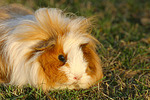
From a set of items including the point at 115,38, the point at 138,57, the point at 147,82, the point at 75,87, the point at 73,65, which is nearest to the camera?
the point at 73,65

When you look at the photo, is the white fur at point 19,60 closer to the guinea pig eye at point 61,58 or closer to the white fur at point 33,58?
the white fur at point 33,58

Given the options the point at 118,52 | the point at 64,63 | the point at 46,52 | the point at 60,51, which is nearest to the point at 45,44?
the point at 46,52

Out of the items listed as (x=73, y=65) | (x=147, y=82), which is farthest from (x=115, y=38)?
(x=73, y=65)

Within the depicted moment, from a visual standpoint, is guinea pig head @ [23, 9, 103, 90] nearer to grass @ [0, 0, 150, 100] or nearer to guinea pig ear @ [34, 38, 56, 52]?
guinea pig ear @ [34, 38, 56, 52]

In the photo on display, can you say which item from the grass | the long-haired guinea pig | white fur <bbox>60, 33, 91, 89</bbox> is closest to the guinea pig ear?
the long-haired guinea pig

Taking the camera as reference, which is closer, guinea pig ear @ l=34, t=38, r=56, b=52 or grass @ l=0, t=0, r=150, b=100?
guinea pig ear @ l=34, t=38, r=56, b=52

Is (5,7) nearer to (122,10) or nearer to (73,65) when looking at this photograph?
(73,65)

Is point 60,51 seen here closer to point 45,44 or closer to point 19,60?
point 45,44

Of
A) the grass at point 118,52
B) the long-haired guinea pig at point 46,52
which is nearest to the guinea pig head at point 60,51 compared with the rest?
the long-haired guinea pig at point 46,52
